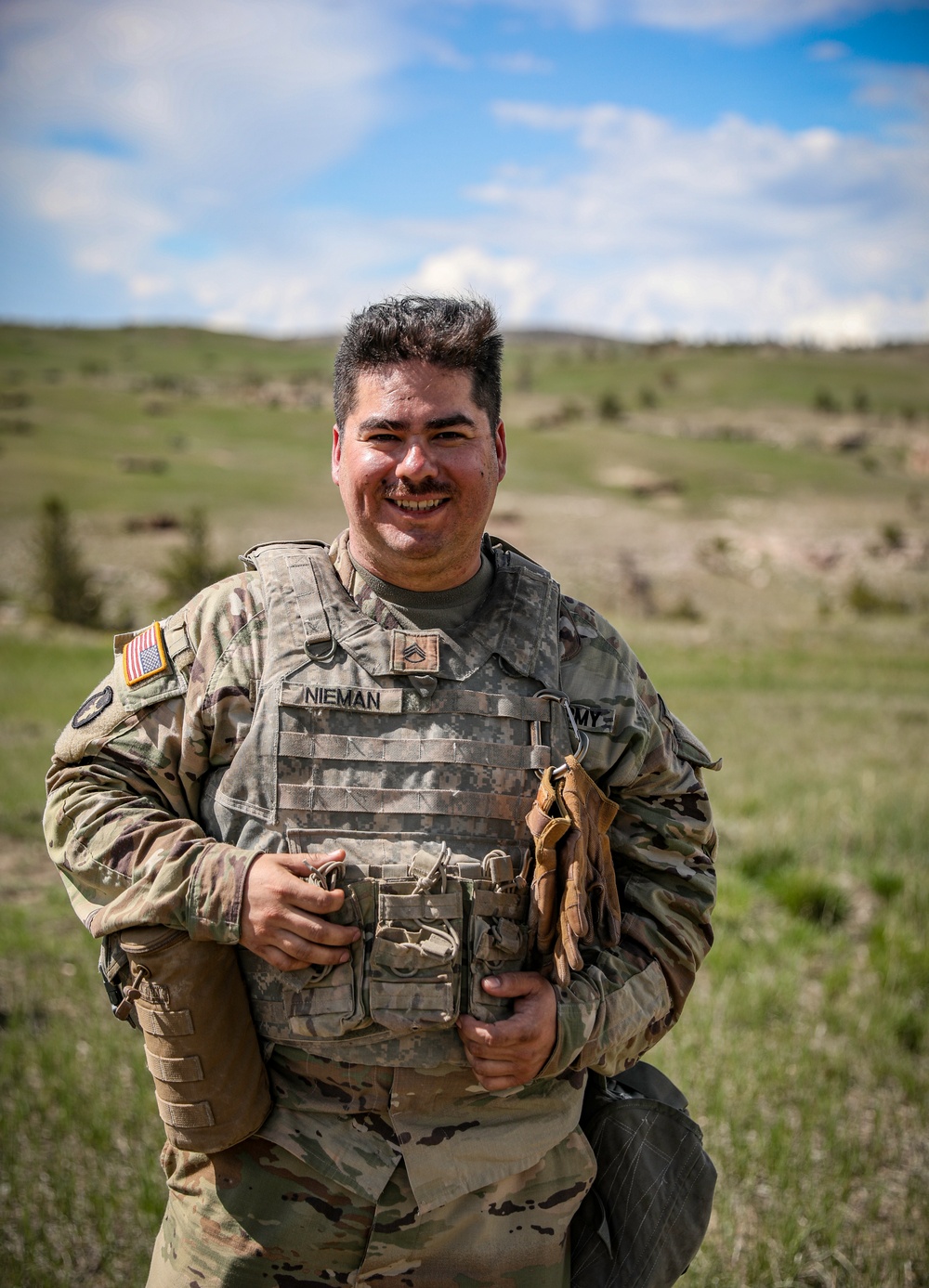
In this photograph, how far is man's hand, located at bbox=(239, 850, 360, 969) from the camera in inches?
87.4

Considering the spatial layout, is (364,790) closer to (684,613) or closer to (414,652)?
(414,652)

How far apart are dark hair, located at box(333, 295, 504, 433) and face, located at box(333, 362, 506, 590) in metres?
0.03

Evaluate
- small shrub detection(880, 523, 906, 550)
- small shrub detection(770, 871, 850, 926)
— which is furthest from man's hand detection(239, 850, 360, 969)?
small shrub detection(880, 523, 906, 550)

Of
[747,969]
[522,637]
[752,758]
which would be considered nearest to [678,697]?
[752,758]

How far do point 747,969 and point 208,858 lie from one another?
4680mm

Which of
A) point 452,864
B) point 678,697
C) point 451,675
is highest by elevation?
point 451,675

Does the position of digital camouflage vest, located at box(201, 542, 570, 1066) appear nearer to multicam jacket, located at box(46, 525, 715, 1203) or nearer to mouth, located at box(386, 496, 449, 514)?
multicam jacket, located at box(46, 525, 715, 1203)

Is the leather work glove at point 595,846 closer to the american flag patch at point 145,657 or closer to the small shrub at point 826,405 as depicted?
the american flag patch at point 145,657

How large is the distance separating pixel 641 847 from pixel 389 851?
723 mm

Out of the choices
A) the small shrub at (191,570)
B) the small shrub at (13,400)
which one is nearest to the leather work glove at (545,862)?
the small shrub at (191,570)

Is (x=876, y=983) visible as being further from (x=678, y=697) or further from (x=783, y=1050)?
(x=678, y=697)

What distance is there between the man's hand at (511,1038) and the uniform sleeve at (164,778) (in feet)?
1.96

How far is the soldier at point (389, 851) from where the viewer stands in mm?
2305

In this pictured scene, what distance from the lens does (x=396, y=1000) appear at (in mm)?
2287
